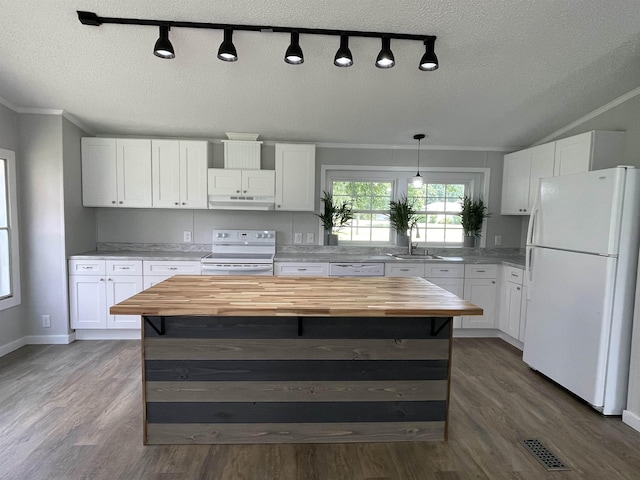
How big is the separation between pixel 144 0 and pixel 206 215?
2457mm

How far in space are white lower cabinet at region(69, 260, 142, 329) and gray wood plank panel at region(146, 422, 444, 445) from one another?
2.01m

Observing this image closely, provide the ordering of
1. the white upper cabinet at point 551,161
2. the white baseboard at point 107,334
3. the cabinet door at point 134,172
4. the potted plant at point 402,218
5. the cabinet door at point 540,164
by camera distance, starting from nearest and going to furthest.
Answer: the white upper cabinet at point 551,161, the cabinet door at point 540,164, the white baseboard at point 107,334, the cabinet door at point 134,172, the potted plant at point 402,218

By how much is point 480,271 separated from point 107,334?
14.0ft

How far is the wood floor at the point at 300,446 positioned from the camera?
1.88 meters

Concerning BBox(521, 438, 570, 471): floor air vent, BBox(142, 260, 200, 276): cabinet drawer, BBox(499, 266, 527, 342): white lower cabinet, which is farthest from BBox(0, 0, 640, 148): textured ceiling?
BBox(521, 438, 570, 471): floor air vent

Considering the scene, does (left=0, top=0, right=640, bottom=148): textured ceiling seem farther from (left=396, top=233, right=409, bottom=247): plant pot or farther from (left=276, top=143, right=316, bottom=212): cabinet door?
(left=396, top=233, right=409, bottom=247): plant pot

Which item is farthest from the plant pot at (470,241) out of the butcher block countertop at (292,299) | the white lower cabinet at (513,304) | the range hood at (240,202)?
the range hood at (240,202)

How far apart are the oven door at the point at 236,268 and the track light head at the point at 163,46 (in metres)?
2.09

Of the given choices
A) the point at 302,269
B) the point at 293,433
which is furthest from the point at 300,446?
the point at 302,269

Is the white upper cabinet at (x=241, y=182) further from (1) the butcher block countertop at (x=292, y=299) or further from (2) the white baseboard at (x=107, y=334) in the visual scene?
(2) the white baseboard at (x=107, y=334)

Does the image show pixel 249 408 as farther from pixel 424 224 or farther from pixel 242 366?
pixel 424 224

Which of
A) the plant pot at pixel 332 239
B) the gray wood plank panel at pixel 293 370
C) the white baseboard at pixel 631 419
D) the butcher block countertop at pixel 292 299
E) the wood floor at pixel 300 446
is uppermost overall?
the plant pot at pixel 332 239

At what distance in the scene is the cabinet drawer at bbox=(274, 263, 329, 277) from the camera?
3846 mm

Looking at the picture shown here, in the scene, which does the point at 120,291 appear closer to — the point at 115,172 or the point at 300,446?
the point at 115,172
